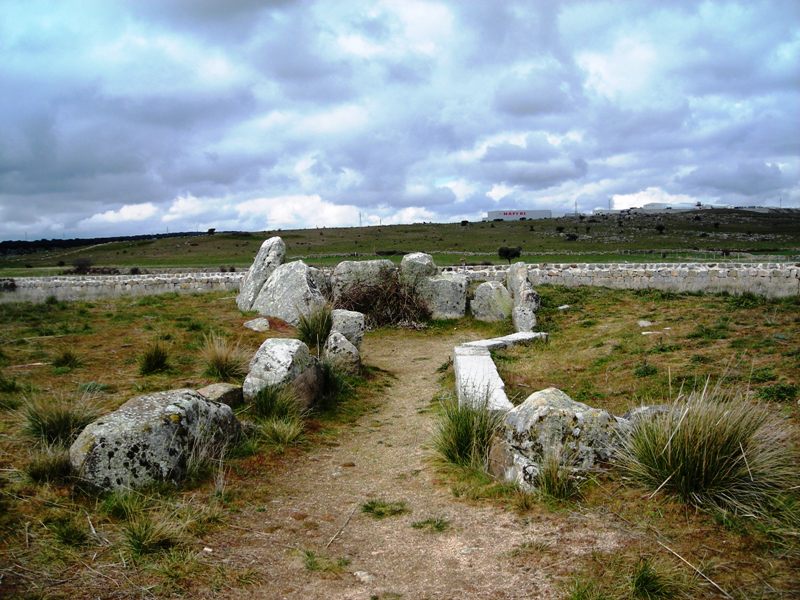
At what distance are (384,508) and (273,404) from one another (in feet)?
8.58

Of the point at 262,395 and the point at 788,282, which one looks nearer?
the point at 262,395

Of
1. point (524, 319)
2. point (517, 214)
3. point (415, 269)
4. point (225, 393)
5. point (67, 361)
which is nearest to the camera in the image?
point (225, 393)

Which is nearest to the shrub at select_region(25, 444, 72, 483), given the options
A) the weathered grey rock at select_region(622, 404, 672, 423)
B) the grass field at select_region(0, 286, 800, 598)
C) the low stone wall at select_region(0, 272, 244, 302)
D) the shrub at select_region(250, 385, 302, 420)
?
the grass field at select_region(0, 286, 800, 598)

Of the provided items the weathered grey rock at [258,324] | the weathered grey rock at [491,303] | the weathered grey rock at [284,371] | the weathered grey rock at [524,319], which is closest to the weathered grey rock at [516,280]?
the weathered grey rock at [491,303]

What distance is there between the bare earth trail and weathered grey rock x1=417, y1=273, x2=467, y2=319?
9396 mm

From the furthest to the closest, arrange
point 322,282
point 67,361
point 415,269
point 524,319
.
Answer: point 415,269 → point 322,282 → point 524,319 → point 67,361

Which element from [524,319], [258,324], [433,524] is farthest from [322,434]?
[524,319]

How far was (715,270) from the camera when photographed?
1864cm

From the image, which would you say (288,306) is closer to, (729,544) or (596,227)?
(729,544)

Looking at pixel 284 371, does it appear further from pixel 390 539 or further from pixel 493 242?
pixel 493 242

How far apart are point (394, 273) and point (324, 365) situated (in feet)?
25.4

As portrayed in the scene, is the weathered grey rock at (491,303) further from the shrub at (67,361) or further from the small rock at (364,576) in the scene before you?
the small rock at (364,576)

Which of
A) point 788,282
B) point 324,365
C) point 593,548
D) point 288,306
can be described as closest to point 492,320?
point 288,306

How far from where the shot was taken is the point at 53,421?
5965mm
